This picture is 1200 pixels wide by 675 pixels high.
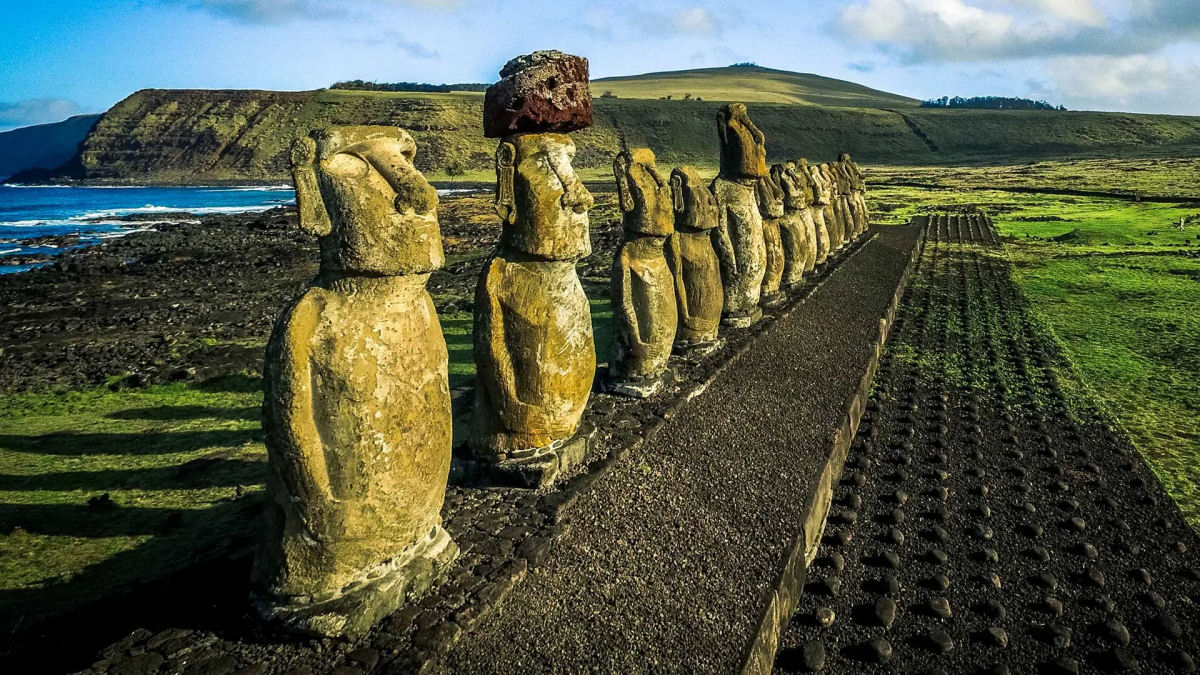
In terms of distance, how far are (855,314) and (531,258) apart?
8.40 meters

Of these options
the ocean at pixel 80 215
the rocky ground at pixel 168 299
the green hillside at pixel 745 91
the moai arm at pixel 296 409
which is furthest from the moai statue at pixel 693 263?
the green hillside at pixel 745 91

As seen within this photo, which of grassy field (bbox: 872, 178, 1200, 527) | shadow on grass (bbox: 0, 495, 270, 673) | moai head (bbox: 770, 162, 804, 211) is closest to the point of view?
shadow on grass (bbox: 0, 495, 270, 673)

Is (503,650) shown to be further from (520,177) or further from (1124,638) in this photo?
(1124,638)

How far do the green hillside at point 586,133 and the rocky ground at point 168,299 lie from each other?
64142 millimetres

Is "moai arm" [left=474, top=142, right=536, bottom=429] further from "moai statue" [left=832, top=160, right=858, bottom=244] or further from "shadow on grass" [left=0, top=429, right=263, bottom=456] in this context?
"moai statue" [left=832, top=160, right=858, bottom=244]

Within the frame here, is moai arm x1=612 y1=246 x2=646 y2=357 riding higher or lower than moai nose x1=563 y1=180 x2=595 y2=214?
lower

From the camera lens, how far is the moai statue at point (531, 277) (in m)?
5.83

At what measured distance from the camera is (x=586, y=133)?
106 m

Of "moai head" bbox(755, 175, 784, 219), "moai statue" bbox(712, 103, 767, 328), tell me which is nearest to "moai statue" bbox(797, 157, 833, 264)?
"moai head" bbox(755, 175, 784, 219)

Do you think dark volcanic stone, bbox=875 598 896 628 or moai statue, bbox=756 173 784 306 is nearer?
dark volcanic stone, bbox=875 598 896 628

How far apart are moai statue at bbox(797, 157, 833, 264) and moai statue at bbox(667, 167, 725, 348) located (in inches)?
273

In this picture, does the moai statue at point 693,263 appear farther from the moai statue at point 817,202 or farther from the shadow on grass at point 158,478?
the moai statue at point 817,202

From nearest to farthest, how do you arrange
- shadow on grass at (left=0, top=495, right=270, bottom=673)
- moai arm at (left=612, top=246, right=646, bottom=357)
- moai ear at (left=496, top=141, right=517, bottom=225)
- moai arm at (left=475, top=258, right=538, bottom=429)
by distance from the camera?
shadow on grass at (left=0, top=495, right=270, bottom=673) < moai ear at (left=496, top=141, right=517, bottom=225) < moai arm at (left=475, top=258, right=538, bottom=429) < moai arm at (left=612, top=246, right=646, bottom=357)

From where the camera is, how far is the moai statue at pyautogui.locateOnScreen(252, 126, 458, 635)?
157 inches
